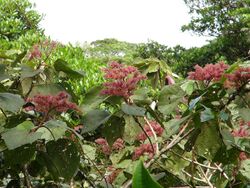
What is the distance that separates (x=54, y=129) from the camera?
130 centimetres

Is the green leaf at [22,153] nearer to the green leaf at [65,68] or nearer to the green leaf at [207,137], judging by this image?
the green leaf at [65,68]

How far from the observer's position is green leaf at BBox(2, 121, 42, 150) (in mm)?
1139

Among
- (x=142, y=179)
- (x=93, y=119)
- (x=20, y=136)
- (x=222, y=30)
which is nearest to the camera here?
(x=142, y=179)

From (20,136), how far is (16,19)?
6.04 meters

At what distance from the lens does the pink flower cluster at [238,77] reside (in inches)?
49.0

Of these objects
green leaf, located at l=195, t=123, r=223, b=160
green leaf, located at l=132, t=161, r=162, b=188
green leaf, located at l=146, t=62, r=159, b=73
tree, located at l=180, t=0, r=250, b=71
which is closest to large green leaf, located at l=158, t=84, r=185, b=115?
green leaf, located at l=195, t=123, r=223, b=160

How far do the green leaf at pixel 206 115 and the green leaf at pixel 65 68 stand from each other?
17.4 inches

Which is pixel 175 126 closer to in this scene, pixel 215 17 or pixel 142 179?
pixel 142 179

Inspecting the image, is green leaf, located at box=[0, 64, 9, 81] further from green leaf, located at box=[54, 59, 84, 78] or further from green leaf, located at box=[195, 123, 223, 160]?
green leaf, located at box=[195, 123, 223, 160]

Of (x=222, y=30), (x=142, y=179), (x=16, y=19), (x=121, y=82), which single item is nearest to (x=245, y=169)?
(x=121, y=82)

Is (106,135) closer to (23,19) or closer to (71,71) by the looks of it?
(71,71)

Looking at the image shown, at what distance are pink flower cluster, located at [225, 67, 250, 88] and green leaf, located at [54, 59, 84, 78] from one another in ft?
1.58

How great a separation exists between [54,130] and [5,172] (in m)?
0.69

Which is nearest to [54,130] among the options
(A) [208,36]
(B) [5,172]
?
(B) [5,172]
